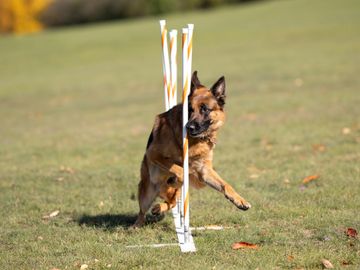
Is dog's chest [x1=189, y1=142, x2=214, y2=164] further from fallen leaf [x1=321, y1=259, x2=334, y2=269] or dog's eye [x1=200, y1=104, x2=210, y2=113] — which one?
fallen leaf [x1=321, y1=259, x2=334, y2=269]

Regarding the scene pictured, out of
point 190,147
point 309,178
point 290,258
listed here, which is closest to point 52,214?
point 190,147

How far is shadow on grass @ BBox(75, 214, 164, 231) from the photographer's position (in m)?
7.01

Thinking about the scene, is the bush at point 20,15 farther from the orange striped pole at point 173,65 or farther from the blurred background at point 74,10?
the orange striped pole at point 173,65

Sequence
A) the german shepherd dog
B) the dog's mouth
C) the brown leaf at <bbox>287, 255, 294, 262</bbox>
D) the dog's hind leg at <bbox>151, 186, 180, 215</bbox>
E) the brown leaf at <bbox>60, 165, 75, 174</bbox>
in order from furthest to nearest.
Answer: the brown leaf at <bbox>60, 165, 75, 174</bbox>
the dog's hind leg at <bbox>151, 186, 180, 215</bbox>
the german shepherd dog
the dog's mouth
the brown leaf at <bbox>287, 255, 294, 262</bbox>

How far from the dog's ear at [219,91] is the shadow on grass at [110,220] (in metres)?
1.68

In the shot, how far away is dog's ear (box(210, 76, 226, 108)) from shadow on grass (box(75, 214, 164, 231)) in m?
1.68

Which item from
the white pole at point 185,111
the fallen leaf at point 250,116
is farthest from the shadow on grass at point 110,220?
the fallen leaf at point 250,116

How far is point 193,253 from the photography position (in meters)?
5.69

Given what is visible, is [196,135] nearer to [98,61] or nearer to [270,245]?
[270,245]

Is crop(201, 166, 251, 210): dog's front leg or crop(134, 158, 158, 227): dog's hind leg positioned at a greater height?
crop(201, 166, 251, 210): dog's front leg

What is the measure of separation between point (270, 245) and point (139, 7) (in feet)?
207

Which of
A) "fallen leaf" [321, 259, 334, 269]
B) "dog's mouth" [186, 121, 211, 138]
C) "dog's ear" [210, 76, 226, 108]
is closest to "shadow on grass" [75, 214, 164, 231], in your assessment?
"dog's mouth" [186, 121, 211, 138]

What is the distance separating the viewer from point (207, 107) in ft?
22.2

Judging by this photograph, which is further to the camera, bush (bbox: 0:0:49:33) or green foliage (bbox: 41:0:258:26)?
bush (bbox: 0:0:49:33)
